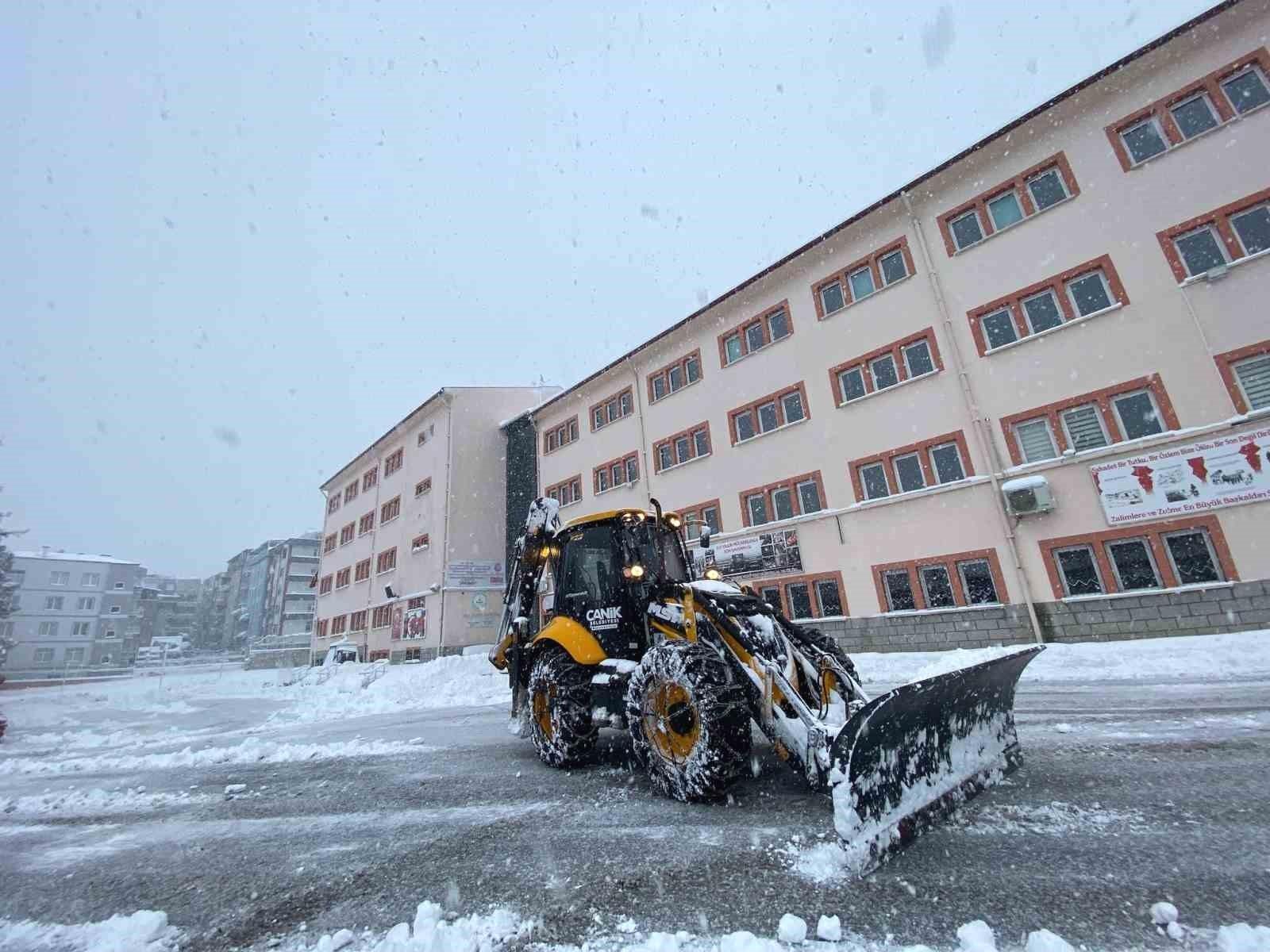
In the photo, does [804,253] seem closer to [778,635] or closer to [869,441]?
[869,441]

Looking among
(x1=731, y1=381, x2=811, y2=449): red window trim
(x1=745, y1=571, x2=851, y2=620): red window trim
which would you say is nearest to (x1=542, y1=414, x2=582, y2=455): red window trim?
(x1=731, y1=381, x2=811, y2=449): red window trim

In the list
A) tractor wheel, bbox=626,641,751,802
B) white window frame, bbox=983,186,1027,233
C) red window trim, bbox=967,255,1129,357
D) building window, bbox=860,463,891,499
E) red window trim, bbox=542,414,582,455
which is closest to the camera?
tractor wheel, bbox=626,641,751,802

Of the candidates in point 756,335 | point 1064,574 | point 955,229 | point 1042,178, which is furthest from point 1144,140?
point 756,335

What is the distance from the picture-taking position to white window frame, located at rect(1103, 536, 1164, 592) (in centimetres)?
1180

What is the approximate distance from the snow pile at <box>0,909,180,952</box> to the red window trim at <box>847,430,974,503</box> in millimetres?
15976

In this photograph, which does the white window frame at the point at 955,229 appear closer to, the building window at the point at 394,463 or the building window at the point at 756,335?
the building window at the point at 756,335

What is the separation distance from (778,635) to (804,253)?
17496mm

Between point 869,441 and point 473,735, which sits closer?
point 473,735

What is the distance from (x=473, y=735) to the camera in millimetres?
8422

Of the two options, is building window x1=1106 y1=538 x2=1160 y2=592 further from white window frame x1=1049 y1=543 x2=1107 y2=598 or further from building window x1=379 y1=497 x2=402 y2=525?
building window x1=379 y1=497 x2=402 y2=525

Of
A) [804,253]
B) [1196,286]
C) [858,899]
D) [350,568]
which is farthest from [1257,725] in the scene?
[350,568]

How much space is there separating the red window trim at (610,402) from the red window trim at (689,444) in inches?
93.8

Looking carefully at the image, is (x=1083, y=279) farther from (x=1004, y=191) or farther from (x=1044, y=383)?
(x=1004, y=191)

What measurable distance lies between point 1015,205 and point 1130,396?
6.05 metres
